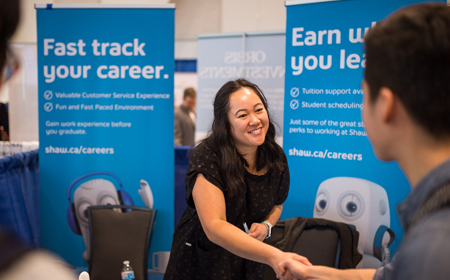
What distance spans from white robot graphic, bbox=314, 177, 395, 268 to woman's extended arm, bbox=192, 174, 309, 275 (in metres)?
1.61

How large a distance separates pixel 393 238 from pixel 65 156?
2795mm

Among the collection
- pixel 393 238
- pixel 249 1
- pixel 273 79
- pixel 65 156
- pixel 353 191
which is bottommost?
pixel 393 238

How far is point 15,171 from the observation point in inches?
126

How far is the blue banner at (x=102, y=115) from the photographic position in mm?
3053

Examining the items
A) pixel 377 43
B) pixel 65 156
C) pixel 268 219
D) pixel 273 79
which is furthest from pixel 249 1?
pixel 377 43

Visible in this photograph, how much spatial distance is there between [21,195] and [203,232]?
2.25m

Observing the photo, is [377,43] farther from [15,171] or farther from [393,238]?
[15,171]

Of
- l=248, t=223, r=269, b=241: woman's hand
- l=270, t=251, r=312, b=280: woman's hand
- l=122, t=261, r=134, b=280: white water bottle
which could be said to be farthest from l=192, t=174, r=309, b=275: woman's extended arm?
l=122, t=261, r=134, b=280: white water bottle

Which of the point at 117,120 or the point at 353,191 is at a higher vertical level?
the point at 117,120

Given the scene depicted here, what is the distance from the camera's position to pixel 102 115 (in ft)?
10.3

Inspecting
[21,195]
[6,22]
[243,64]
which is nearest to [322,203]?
[21,195]

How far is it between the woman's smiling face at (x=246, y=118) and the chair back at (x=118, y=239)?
1.50 m

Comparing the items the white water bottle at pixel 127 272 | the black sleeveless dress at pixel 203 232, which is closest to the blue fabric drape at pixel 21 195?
the white water bottle at pixel 127 272

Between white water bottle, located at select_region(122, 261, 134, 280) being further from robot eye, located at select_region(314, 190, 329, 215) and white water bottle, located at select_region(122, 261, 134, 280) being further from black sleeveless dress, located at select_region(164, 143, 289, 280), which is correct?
robot eye, located at select_region(314, 190, 329, 215)
